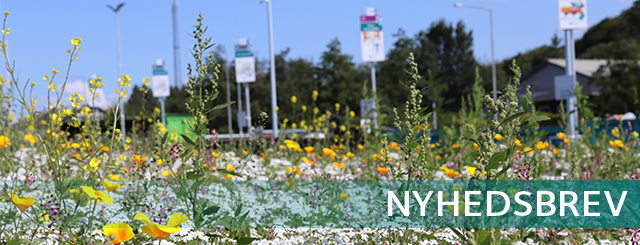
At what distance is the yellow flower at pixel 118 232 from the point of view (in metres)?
1.47

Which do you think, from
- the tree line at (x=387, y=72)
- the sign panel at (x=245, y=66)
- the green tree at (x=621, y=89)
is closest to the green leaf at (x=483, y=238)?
the sign panel at (x=245, y=66)

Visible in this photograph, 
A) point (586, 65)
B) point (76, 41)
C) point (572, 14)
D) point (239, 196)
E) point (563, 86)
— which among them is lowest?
point (239, 196)

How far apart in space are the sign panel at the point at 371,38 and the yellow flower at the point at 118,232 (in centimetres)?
951

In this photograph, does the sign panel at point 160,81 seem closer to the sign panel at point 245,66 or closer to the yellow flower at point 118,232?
the sign panel at point 245,66

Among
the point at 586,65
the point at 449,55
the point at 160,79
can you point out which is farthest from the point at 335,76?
the point at 160,79

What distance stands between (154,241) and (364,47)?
883 cm

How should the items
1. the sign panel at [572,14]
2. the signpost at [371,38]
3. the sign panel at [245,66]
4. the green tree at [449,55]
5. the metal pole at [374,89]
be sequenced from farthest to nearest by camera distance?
the green tree at [449,55], the sign panel at [245,66], the signpost at [371,38], the sign panel at [572,14], the metal pole at [374,89]

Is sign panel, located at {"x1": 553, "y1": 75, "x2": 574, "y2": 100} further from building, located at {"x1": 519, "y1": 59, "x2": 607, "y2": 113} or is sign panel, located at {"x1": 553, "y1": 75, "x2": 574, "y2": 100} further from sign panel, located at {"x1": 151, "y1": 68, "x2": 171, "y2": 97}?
building, located at {"x1": 519, "y1": 59, "x2": 607, "y2": 113}

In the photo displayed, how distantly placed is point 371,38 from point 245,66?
484 cm

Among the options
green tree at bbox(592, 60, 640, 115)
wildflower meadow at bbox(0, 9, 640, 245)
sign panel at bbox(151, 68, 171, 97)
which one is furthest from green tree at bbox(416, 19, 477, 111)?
wildflower meadow at bbox(0, 9, 640, 245)

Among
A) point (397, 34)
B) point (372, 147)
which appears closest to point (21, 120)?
point (372, 147)

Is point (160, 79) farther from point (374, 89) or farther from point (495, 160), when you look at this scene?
point (495, 160)

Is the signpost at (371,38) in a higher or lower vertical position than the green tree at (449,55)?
lower

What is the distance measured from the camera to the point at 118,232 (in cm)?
150
